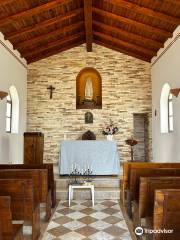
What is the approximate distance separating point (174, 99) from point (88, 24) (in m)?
2.92

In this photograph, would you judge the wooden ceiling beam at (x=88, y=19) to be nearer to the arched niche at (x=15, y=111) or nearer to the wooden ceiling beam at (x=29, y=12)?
the wooden ceiling beam at (x=29, y=12)

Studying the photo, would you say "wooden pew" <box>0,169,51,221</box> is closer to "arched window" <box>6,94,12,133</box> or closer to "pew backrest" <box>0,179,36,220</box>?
"pew backrest" <box>0,179,36,220</box>

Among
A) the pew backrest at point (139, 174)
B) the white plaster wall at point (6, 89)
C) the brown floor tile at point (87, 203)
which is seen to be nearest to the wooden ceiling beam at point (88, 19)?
the white plaster wall at point (6, 89)

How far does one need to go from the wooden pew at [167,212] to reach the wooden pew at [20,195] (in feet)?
4.71

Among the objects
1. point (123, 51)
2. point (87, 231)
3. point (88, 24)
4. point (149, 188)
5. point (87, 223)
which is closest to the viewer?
point (149, 188)

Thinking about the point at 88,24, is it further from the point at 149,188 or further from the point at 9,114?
the point at 149,188

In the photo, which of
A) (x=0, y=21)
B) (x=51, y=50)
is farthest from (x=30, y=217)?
(x=51, y=50)

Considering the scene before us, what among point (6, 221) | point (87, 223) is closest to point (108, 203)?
point (87, 223)

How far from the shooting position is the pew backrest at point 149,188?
9.99ft

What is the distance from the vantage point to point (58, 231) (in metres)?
3.81

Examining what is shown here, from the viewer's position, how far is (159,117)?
27.0 ft

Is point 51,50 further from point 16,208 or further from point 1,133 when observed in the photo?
point 16,208

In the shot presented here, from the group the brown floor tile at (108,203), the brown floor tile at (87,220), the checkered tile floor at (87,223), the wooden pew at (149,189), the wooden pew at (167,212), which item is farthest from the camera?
the brown floor tile at (108,203)

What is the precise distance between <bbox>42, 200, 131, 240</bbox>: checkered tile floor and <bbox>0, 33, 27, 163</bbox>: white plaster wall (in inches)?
96.7
